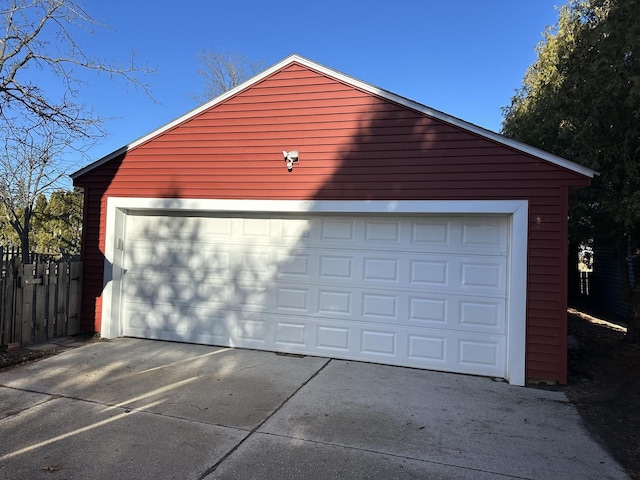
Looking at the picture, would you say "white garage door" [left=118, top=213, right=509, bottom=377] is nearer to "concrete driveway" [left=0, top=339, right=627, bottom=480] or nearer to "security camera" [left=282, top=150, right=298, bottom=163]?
"concrete driveway" [left=0, top=339, right=627, bottom=480]

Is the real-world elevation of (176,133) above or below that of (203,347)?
above

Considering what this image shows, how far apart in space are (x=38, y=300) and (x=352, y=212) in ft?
16.4

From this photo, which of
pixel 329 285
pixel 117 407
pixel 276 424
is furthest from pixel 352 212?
pixel 117 407

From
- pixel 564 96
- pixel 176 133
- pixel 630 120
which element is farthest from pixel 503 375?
pixel 176 133

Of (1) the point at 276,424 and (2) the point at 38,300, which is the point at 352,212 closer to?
(1) the point at 276,424

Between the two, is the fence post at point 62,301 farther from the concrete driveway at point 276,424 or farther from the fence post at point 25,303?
the concrete driveway at point 276,424

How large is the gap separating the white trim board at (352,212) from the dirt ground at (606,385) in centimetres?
63

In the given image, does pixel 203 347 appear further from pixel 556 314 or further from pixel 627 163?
pixel 627 163

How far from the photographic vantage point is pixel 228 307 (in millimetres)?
7012

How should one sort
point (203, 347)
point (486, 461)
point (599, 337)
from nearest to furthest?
point (486, 461) < point (203, 347) < point (599, 337)

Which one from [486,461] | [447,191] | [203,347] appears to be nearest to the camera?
[486,461]

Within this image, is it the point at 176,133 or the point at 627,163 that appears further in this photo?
the point at 176,133

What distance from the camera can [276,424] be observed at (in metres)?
4.11

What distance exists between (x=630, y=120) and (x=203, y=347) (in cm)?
730
